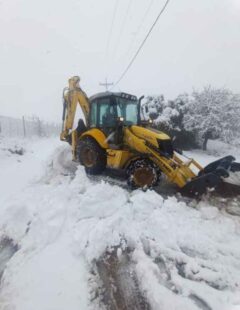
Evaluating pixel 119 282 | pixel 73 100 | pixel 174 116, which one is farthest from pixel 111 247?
pixel 174 116

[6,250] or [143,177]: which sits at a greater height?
[143,177]

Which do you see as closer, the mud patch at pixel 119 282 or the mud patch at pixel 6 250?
the mud patch at pixel 119 282

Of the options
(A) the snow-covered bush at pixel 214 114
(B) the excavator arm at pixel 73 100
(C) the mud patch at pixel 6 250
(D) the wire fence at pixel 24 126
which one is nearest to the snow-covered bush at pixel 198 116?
(A) the snow-covered bush at pixel 214 114

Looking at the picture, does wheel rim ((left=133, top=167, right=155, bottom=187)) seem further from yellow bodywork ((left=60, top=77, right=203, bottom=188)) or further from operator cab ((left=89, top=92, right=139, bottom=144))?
operator cab ((left=89, top=92, right=139, bottom=144))

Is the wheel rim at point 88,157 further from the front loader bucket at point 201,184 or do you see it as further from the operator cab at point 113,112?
the front loader bucket at point 201,184

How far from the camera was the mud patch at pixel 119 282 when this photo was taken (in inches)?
120

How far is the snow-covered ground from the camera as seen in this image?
3139 mm

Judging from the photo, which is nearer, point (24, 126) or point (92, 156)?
point (92, 156)

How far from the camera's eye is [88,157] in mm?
8688

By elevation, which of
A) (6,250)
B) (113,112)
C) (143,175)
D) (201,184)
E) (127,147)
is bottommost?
(6,250)

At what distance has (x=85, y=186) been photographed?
6.31 meters

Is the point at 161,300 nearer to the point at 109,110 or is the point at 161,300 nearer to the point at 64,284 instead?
the point at 64,284

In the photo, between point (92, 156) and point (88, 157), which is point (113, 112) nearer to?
point (92, 156)

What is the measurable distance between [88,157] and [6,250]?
472 centimetres
